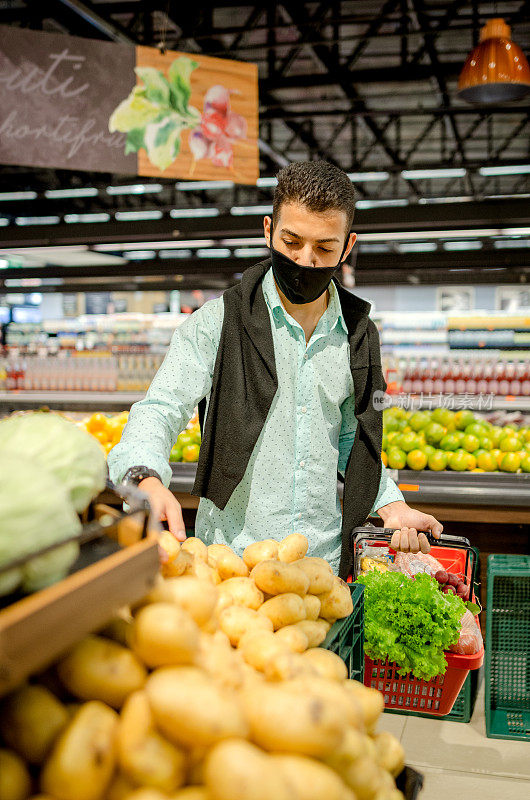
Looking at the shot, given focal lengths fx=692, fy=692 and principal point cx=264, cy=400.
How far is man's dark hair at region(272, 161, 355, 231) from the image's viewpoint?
1915mm

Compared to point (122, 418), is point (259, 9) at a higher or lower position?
higher

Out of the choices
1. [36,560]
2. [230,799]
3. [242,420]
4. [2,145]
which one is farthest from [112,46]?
[230,799]

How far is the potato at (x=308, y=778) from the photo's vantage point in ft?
2.54

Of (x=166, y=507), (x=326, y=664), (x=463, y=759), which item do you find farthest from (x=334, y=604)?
(x=463, y=759)

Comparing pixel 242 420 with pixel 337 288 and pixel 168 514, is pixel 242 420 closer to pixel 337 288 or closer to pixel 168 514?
pixel 337 288

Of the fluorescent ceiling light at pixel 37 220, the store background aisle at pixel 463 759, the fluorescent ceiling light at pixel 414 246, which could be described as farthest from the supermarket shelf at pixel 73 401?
the fluorescent ceiling light at pixel 414 246

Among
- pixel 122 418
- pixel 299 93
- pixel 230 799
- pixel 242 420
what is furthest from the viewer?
pixel 299 93

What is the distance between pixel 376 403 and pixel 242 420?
0.47m

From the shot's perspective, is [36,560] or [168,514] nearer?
[36,560]

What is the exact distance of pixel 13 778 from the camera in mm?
768

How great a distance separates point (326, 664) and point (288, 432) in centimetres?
114

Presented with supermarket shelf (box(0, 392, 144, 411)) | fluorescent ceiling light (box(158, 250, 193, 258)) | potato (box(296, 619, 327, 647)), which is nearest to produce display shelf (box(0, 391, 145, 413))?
supermarket shelf (box(0, 392, 144, 411))

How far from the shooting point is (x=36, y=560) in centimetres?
84

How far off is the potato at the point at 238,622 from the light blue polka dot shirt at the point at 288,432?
0.91m
